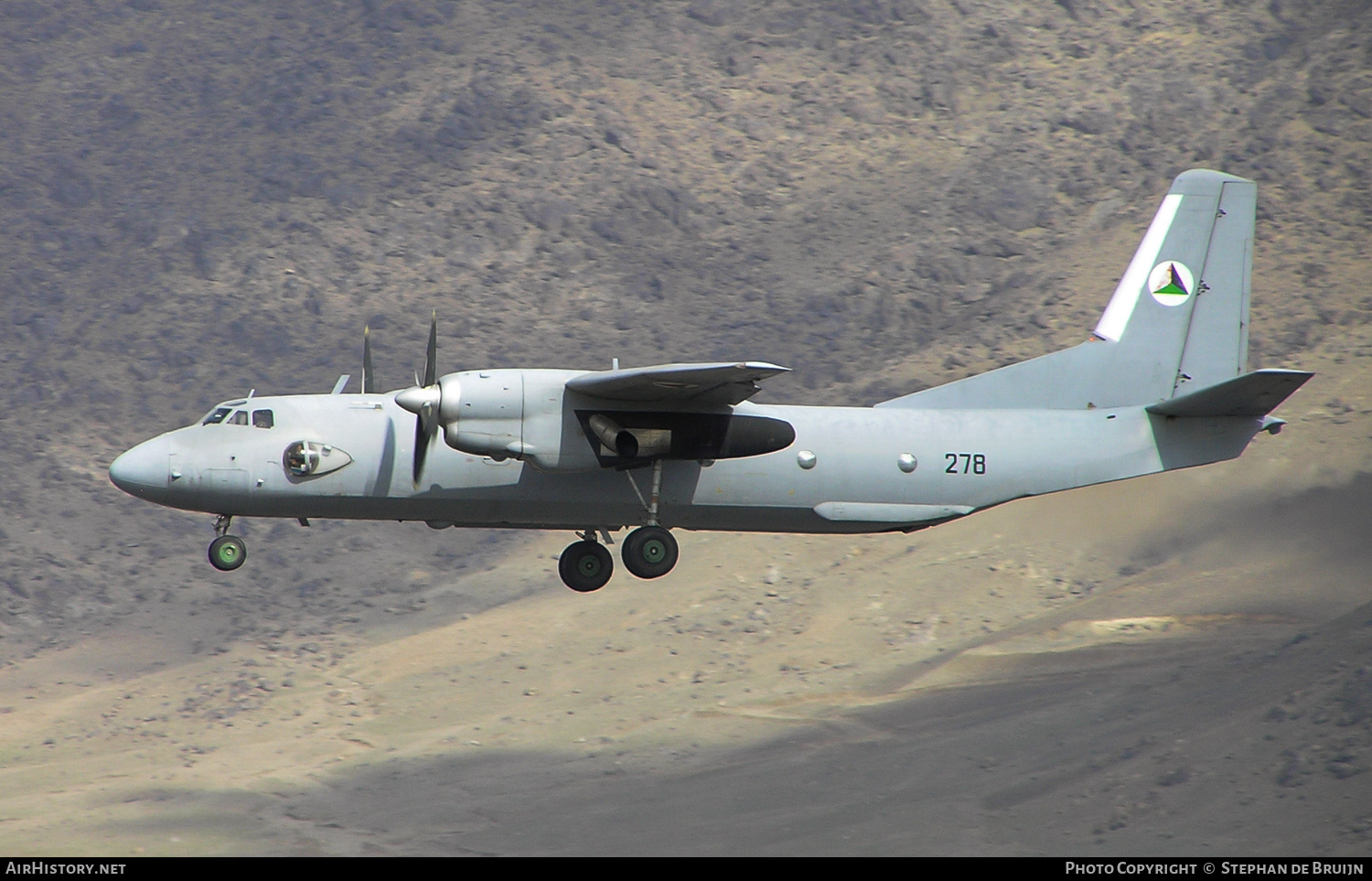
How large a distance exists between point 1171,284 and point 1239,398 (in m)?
3.85

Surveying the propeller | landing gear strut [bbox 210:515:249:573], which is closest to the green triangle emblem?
the propeller

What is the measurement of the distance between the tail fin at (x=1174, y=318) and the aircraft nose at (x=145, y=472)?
1234cm

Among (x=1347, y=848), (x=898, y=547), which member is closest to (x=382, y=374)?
(x=898, y=547)

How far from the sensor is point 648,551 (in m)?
27.4

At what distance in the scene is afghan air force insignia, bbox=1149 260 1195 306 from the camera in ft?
103

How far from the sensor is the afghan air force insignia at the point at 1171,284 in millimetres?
31391

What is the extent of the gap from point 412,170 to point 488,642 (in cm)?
2557

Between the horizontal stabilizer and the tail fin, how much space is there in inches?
45.4

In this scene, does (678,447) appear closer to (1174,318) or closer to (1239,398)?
(1239,398)

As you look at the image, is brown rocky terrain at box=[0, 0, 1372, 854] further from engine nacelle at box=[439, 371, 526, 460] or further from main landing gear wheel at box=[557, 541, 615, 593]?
engine nacelle at box=[439, 371, 526, 460]

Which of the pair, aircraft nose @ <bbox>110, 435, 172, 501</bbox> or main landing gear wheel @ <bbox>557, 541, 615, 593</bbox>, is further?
main landing gear wheel @ <bbox>557, 541, 615, 593</bbox>

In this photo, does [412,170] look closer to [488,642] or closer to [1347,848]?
[488,642]

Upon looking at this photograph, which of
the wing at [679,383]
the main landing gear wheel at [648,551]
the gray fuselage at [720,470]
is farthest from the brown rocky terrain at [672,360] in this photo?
the wing at [679,383]

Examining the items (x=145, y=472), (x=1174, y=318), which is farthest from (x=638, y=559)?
(x=1174, y=318)
